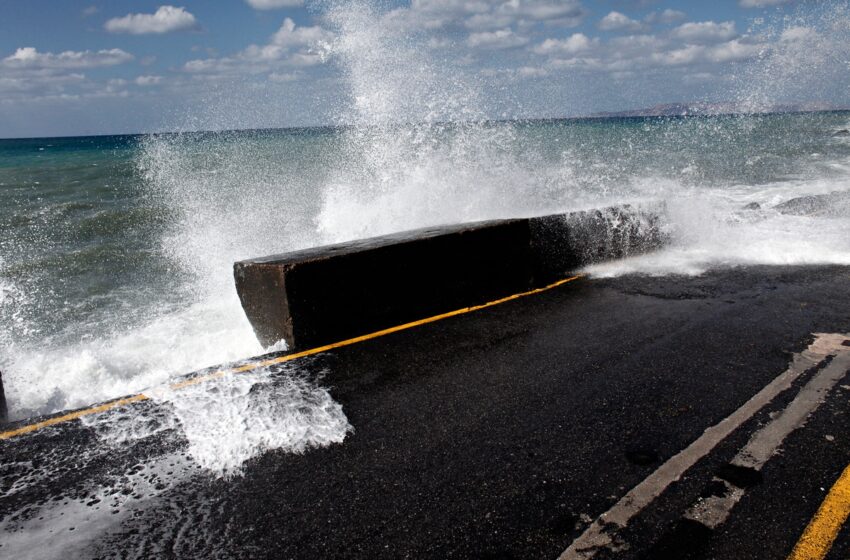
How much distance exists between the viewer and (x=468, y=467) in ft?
10.4

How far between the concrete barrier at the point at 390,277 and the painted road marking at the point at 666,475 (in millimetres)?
2874

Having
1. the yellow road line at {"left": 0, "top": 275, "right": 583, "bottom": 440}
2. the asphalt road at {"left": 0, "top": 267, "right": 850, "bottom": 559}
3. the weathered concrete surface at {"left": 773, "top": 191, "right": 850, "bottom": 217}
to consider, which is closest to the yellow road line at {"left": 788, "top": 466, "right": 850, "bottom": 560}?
the asphalt road at {"left": 0, "top": 267, "right": 850, "bottom": 559}

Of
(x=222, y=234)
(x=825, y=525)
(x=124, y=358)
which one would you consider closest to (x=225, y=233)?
(x=222, y=234)

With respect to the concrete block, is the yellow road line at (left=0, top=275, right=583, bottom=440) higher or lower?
lower

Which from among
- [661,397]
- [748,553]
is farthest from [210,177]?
[748,553]

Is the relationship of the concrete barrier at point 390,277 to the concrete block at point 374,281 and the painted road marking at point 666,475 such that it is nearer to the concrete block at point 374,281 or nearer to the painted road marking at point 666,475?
the concrete block at point 374,281

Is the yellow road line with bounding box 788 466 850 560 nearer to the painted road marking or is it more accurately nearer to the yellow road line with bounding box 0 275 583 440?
the painted road marking

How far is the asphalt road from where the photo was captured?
104 inches

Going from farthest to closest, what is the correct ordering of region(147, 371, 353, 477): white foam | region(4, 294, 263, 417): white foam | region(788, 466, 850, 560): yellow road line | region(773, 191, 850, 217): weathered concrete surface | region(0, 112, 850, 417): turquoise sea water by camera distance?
region(773, 191, 850, 217): weathered concrete surface → region(0, 112, 850, 417): turquoise sea water → region(4, 294, 263, 417): white foam → region(147, 371, 353, 477): white foam → region(788, 466, 850, 560): yellow road line

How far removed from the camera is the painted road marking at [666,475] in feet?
8.34

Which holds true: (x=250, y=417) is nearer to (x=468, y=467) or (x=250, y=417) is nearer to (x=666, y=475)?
(x=468, y=467)

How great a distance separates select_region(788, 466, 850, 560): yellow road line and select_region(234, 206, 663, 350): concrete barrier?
3610 millimetres

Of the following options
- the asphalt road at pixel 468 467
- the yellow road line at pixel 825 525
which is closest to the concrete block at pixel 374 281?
the asphalt road at pixel 468 467

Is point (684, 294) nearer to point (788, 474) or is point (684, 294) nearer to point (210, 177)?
point (788, 474)
